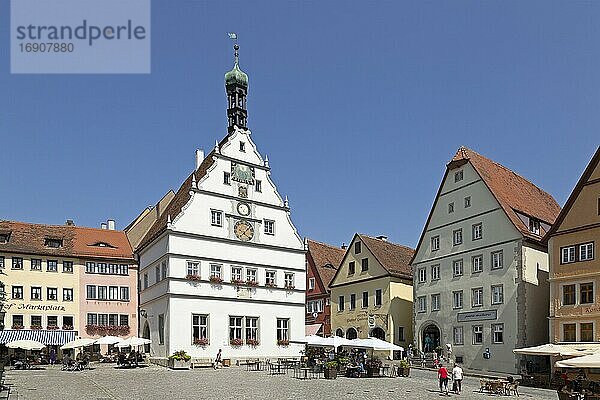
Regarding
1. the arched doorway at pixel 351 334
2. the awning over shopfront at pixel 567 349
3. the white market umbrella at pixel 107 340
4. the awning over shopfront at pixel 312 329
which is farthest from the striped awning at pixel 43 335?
the awning over shopfront at pixel 567 349

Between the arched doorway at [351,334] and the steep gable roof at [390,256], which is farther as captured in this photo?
the arched doorway at [351,334]

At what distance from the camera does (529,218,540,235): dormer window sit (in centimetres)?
4418

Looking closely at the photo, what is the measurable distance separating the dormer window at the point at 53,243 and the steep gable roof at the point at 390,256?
2367 cm

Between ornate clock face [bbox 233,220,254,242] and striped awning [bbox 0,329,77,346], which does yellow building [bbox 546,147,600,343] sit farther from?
striped awning [bbox 0,329,77,346]

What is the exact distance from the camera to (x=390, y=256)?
57219 mm

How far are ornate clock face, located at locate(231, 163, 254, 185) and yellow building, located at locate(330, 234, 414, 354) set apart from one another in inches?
452

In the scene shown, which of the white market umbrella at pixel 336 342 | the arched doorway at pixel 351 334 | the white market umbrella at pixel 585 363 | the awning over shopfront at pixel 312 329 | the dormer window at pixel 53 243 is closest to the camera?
the white market umbrella at pixel 585 363

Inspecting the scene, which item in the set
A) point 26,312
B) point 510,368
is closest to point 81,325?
point 26,312

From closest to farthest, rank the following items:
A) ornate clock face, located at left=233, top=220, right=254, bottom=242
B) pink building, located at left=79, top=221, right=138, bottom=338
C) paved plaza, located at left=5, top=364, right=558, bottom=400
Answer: paved plaza, located at left=5, top=364, right=558, bottom=400 < ornate clock face, located at left=233, top=220, right=254, bottom=242 < pink building, located at left=79, top=221, right=138, bottom=338

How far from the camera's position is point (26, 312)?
163 ft

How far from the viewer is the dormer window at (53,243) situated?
52.5m

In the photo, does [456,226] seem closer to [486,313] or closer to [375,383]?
[486,313]

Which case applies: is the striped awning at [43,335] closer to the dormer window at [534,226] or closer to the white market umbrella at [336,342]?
the white market umbrella at [336,342]

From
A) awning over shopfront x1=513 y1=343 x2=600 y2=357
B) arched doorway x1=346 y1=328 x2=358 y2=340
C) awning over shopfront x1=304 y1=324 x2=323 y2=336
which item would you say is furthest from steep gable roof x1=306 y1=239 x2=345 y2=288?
awning over shopfront x1=513 y1=343 x2=600 y2=357
